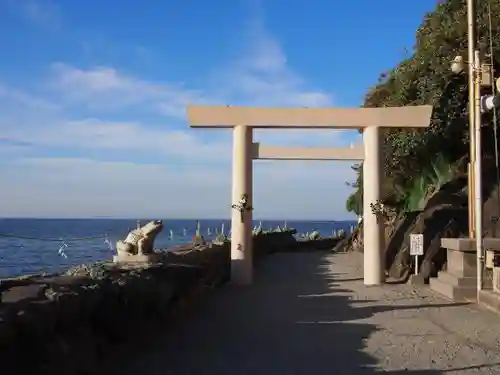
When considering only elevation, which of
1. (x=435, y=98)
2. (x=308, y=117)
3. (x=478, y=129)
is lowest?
(x=478, y=129)

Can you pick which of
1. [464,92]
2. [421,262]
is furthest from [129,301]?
[464,92]

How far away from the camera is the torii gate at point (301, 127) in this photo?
15984 mm

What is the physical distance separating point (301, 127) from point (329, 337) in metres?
8.12

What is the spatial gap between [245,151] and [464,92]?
7.58m

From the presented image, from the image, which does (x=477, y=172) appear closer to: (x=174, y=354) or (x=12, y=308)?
(x=174, y=354)

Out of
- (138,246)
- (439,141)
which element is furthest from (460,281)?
(439,141)

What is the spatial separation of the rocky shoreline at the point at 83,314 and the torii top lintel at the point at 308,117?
20.1 ft

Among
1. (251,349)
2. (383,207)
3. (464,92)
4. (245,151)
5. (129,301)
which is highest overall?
(464,92)

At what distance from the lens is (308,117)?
15.9 meters

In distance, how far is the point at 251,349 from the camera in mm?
7879

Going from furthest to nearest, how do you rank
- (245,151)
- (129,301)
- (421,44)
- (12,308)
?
(421,44)
(245,151)
(129,301)
(12,308)

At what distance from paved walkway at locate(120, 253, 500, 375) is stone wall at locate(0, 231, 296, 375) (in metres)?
0.38

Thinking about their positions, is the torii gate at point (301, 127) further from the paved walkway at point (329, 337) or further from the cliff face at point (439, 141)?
the paved walkway at point (329, 337)

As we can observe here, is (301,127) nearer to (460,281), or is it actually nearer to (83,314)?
(460,281)
